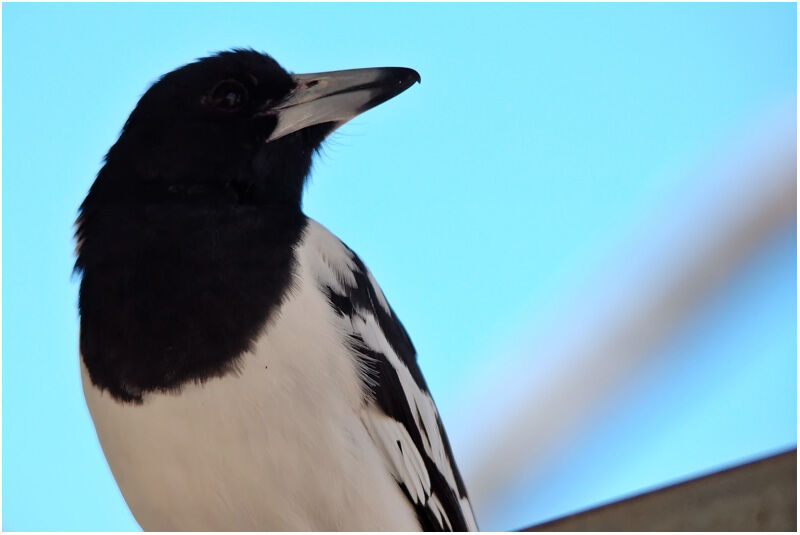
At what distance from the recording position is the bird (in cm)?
223

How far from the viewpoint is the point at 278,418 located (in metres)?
2.23

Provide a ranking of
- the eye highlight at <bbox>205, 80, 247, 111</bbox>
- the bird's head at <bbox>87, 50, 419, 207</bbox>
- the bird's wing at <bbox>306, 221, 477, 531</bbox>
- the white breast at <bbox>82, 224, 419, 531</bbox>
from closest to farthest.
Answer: the white breast at <bbox>82, 224, 419, 531</bbox> < the bird's wing at <bbox>306, 221, 477, 531</bbox> < the bird's head at <bbox>87, 50, 419, 207</bbox> < the eye highlight at <bbox>205, 80, 247, 111</bbox>

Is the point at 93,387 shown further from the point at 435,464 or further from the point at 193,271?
the point at 435,464

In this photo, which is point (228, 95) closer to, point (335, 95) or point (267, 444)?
point (335, 95)

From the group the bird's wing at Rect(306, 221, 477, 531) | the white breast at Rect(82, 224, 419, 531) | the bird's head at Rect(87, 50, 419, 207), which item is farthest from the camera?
the bird's head at Rect(87, 50, 419, 207)

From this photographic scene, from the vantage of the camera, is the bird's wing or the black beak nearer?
the bird's wing

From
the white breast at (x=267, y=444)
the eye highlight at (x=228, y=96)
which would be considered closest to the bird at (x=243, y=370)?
the white breast at (x=267, y=444)

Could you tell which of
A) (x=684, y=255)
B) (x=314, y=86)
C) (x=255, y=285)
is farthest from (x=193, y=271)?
(x=684, y=255)

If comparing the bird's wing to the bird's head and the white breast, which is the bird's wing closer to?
the white breast

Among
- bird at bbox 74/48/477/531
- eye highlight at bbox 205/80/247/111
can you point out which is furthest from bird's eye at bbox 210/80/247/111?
bird at bbox 74/48/477/531

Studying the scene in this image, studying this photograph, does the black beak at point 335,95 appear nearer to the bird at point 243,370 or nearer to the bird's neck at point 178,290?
the bird at point 243,370

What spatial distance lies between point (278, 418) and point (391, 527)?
32 cm

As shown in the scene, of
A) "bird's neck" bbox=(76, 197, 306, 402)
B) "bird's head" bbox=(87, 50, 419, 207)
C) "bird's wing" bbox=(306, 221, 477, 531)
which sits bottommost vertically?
"bird's wing" bbox=(306, 221, 477, 531)

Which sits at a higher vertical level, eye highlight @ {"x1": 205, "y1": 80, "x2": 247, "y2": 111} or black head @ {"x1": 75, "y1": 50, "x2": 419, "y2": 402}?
eye highlight @ {"x1": 205, "y1": 80, "x2": 247, "y2": 111}
